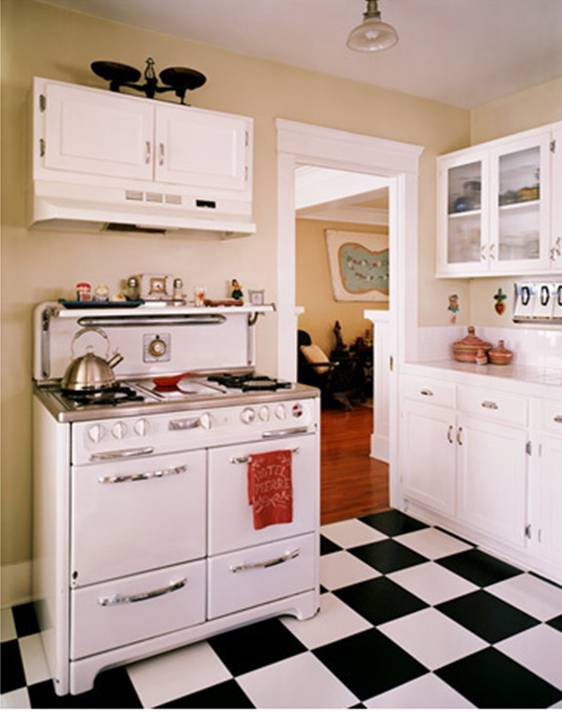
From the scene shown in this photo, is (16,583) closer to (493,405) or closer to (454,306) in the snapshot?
(493,405)

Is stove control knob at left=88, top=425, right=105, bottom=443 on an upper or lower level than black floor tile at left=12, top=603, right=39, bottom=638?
upper

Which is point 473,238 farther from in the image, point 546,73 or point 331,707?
point 331,707

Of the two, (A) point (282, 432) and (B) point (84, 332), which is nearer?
(A) point (282, 432)

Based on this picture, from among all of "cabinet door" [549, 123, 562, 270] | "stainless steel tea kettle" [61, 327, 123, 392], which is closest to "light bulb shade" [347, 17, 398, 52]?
"cabinet door" [549, 123, 562, 270]

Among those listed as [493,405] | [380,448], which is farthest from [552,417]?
[380,448]

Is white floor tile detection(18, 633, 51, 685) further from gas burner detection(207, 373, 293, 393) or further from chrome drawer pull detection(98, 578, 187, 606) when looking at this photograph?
gas burner detection(207, 373, 293, 393)

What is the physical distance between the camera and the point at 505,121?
3598 mm

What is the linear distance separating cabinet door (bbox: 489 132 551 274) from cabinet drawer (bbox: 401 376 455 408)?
75 cm

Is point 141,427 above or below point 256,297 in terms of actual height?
below

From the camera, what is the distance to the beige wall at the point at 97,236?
2.41 metres

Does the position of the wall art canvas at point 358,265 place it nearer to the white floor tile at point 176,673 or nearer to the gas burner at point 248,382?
the gas burner at point 248,382

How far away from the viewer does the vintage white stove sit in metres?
1.92

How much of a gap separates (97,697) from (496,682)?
134 centimetres

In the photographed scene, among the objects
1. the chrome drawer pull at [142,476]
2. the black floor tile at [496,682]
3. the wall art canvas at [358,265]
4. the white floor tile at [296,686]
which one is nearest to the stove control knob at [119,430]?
the chrome drawer pull at [142,476]
